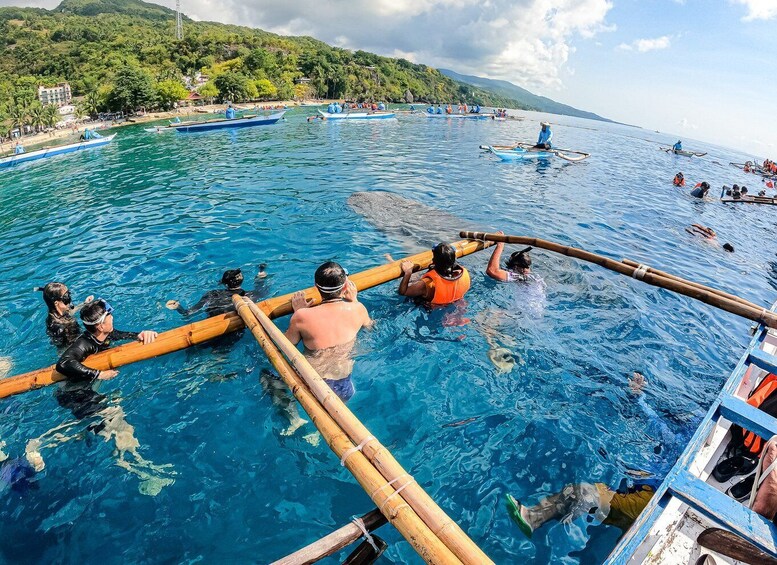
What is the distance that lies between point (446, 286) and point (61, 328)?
21.1 feet

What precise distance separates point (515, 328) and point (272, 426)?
4944mm

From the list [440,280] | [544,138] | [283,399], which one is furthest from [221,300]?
[544,138]

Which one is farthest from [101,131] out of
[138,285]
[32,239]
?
[138,285]

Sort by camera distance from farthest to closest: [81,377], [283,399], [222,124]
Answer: [222,124]
[283,399]
[81,377]

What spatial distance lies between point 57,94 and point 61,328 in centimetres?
13701

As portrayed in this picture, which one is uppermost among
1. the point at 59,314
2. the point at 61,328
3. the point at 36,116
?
the point at 36,116

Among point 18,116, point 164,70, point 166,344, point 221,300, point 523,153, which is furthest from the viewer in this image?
point 164,70

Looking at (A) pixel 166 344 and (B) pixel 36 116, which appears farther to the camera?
(B) pixel 36 116

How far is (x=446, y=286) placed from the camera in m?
7.01

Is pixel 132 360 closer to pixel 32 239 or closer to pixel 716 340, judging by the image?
pixel 716 340

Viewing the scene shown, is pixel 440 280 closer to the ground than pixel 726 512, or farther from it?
farther from it

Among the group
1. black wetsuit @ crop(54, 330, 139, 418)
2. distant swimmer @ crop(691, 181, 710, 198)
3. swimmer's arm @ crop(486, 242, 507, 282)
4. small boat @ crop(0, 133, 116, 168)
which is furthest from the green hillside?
distant swimmer @ crop(691, 181, 710, 198)

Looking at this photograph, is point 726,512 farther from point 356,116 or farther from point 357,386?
point 356,116

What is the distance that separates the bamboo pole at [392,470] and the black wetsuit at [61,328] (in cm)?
422
